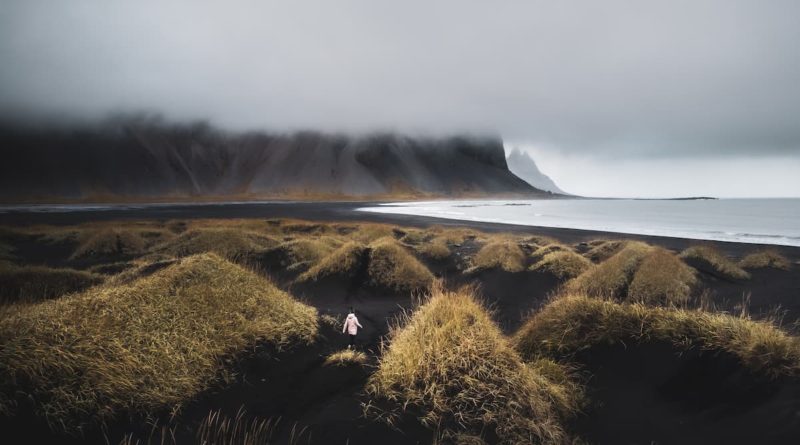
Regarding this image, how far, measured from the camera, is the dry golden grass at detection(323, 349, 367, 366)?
1241cm

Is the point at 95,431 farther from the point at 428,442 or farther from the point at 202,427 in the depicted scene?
the point at 428,442

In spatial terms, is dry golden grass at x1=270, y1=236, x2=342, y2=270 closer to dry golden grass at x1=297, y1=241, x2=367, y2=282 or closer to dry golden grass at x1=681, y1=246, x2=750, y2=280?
dry golden grass at x1=297, y1=241, x2=367, y2=282

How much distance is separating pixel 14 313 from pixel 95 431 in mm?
4203

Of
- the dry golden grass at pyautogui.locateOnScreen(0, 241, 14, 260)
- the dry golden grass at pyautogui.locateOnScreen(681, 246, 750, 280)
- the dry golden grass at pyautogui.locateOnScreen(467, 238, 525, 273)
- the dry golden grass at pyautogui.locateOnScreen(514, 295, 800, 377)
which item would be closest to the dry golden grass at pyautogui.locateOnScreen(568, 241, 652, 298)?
the dry golden grass at pyautogui.locateOnScreen(467, 238, 525, 273)

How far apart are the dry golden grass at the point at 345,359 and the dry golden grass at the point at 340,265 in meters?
11.6

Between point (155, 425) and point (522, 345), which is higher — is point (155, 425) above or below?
below

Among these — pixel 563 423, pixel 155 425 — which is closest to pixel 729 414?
pixel 563 423

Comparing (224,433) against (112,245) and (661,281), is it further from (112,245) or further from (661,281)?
(112,245)

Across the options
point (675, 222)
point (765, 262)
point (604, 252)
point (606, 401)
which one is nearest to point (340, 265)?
point (606, 401)

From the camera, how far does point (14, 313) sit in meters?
10.2

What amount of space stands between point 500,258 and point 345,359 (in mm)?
18317

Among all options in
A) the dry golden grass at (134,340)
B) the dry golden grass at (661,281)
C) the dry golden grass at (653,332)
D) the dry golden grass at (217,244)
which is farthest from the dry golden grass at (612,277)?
the dry golden grass at (217,244)

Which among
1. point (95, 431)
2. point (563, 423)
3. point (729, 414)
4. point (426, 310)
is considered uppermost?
point (426, 310)

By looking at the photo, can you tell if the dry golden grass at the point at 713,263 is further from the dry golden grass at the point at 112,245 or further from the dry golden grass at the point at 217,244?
the dry golden grass at the point at 112,245
